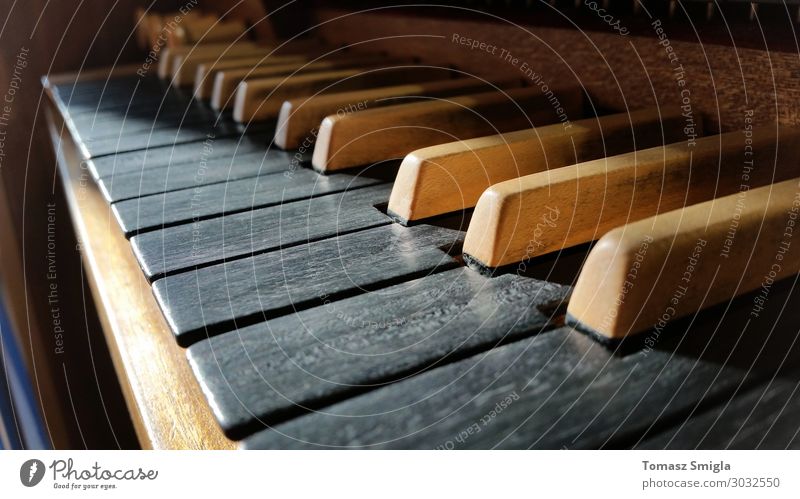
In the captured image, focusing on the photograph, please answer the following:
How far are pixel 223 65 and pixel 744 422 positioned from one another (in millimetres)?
1073

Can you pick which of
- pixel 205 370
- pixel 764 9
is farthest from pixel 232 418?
pixel 764 9

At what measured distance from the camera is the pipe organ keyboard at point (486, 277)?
425 millimetres

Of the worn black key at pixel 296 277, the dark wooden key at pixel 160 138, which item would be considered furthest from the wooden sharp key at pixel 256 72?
the worn black key at pixel 296 277

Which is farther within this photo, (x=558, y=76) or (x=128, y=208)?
(x=558, y=76)

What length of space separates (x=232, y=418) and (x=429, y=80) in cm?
77

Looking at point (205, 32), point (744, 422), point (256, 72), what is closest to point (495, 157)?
point (744, 422)

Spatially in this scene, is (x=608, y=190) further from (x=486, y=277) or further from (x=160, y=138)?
(x=160, y=138)

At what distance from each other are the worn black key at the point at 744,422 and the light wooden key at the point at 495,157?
0.31 metres

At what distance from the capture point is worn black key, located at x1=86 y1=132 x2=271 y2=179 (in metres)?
0.88

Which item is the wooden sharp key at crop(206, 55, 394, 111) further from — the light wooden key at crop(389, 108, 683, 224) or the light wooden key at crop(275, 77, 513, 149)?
the light wooden key at crop(389, 108, 683, 224)

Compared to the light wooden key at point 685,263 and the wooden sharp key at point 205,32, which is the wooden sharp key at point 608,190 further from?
the wooden sharp key at point 205,32

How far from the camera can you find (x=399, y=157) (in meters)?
0.83

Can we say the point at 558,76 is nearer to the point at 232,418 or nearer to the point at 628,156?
the point at 628,156
